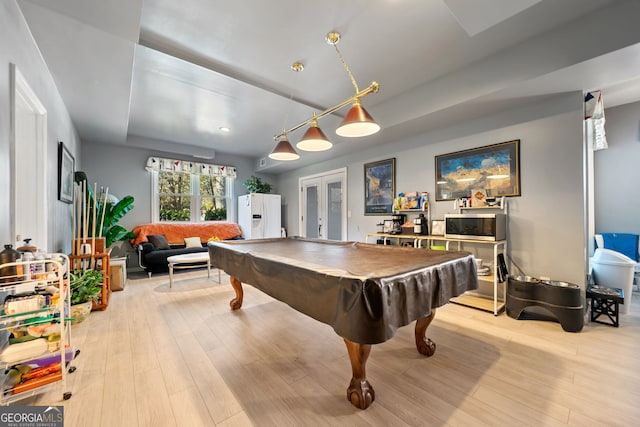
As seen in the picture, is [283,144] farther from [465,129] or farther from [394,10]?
[465,129]

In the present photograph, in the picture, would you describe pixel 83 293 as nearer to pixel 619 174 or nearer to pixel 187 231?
pixel 187 231

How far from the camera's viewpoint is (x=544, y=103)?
2750 mm

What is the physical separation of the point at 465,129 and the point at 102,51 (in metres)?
4.13

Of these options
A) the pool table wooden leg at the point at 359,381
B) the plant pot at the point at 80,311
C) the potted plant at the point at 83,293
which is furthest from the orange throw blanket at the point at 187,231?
the pool table wooden leg at the point at 359,381

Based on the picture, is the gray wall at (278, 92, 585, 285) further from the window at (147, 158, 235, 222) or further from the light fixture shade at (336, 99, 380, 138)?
the window at (147, 158, 235, 222)

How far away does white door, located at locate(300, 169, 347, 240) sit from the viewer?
5.26m

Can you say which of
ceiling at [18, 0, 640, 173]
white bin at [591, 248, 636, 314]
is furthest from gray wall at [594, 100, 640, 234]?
white bin at [591, 248, 636, 314]

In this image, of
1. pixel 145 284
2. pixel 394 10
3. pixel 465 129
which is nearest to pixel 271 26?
pixel 394 10

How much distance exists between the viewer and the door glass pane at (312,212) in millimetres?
6061

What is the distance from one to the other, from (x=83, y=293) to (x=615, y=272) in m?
5.84

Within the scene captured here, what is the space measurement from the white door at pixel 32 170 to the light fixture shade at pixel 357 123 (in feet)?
8.79

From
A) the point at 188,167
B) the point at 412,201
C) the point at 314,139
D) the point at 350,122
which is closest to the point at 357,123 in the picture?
the point at 350,122

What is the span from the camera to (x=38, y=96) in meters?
2.20

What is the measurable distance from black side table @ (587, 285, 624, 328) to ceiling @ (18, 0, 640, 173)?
2062mm
